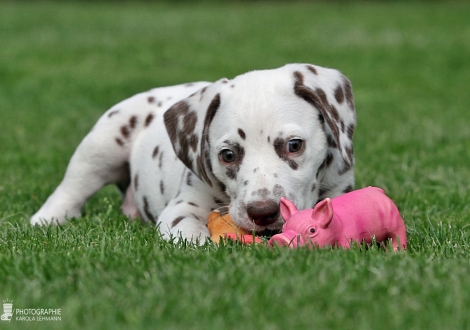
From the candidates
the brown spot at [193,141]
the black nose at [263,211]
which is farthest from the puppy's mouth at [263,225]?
the brown spot at [193,141]

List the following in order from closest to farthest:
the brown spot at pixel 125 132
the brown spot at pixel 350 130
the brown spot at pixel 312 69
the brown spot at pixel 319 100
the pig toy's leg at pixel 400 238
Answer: the pig toy's leg at pixel 400 238 → the brown spot at pixel 319 100 → the brown spot at pixel 350 130 → the brown spot at pixel 312 69 → the brown spot at pixel 125 132

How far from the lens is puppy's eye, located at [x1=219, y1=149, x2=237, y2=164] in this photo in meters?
5.43

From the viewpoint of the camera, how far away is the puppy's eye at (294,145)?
5336 mm

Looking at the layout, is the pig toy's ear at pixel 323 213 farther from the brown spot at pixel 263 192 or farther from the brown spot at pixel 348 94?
the brown spot at pixel 348 94

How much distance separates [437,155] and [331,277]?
573 cm

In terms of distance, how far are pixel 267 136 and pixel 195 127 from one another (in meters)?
0.70

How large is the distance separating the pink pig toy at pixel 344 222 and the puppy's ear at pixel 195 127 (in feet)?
3.47

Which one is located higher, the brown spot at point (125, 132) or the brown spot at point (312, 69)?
the brown spot at point (312, 69)

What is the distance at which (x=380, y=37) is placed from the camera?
916 inches

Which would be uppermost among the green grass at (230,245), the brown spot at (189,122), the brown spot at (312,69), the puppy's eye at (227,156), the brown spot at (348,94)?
the brown spot at (312,69)

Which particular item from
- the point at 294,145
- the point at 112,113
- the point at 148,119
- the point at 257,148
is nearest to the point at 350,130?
the point at 294,145

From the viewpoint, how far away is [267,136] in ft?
17.5

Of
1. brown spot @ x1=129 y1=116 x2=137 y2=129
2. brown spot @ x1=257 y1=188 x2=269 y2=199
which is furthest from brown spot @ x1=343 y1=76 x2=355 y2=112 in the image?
brown spot @ x1=129 y1=116 x2=137 y2=129

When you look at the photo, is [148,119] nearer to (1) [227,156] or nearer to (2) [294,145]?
(1) [227,156]
